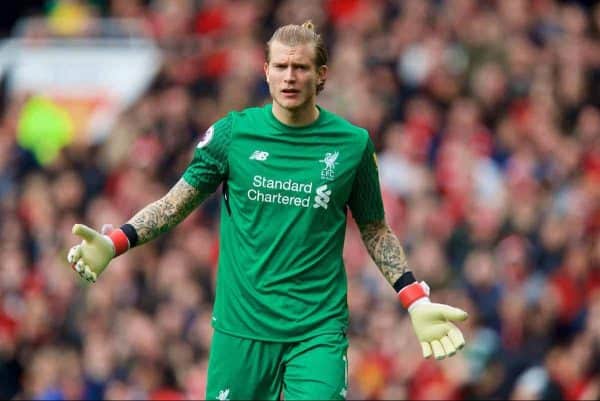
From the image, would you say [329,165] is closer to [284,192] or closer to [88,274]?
[284,192]

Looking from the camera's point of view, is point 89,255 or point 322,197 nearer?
point 89,255

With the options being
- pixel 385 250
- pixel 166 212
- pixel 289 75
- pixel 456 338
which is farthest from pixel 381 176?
pixel 456 338

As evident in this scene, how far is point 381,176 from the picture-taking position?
53.6 feet

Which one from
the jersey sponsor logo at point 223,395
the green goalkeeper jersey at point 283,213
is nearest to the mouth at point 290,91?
the green goalkeeper jersey at point 283,213

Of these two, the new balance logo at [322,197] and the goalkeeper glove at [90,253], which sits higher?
the new balance logo at [322,197]

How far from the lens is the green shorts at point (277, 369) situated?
24.6ft

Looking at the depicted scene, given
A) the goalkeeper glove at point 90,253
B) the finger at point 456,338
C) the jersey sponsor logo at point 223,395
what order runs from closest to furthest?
the finger at point 456,338, the goalkeeper glove at point 90,253, the jersey sponsor logo at point 223,395

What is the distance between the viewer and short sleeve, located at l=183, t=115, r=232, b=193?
7.78 m

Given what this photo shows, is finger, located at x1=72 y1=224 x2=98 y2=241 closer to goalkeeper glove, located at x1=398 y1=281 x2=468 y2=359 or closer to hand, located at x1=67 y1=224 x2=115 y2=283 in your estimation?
hand, located at x1=67 y1=224 x2=115 y2=283

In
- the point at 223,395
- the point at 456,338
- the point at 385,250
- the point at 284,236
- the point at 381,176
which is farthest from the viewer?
the point at 381,176

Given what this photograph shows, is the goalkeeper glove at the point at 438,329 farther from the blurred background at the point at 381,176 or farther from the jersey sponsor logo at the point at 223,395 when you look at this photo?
the blurred background at the point at 381,176

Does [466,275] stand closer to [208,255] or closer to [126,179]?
[208,255]

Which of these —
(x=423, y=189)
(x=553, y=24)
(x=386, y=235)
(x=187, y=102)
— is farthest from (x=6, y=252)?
(x=386, y=235)

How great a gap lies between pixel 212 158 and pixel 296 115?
475 mm
